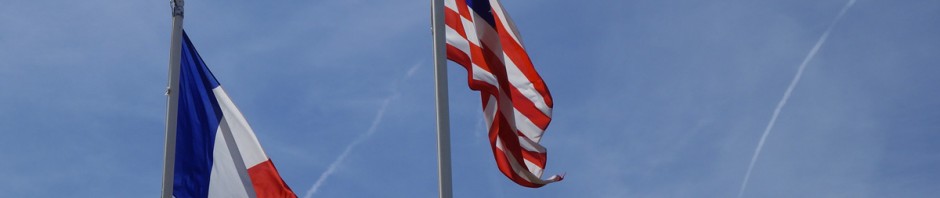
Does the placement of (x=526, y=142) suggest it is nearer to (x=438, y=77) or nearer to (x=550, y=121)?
(x=550, y=121)

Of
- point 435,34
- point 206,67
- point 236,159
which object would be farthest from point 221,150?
point 435,34

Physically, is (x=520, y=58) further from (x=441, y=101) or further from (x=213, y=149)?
(x=213, y=149)

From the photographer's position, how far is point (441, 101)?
16.6m

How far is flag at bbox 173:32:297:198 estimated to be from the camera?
19.8 m

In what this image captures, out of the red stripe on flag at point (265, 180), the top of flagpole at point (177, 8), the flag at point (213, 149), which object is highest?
the top of flagpole at point (177, 8)

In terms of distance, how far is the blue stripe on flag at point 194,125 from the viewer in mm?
19688

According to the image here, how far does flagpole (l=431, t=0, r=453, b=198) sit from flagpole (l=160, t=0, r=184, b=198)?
462 cm

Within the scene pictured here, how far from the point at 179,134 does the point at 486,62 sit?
5636 mm

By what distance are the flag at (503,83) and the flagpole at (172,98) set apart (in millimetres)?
4549

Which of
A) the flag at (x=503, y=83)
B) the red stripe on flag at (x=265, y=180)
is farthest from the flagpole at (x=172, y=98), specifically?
the flag at (x=503, y=83)

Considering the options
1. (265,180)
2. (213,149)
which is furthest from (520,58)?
(213,149)

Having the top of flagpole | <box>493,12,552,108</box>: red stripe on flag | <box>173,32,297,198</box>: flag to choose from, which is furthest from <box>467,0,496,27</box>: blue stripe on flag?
the top of flagpole

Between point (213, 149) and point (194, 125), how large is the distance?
2.05 feet

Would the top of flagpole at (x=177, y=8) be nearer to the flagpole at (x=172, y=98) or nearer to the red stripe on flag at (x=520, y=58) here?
the flagpole at (x=172, y=98)
